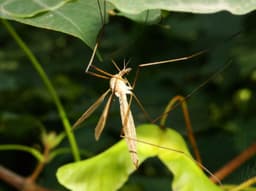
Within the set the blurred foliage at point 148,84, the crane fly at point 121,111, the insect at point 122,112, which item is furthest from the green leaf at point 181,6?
the blurred foliage at point 148,84

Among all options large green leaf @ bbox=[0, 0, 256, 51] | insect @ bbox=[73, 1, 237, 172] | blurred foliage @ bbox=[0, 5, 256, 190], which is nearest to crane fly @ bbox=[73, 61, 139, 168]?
insect @ bbox=[73, 1, 237, 172]

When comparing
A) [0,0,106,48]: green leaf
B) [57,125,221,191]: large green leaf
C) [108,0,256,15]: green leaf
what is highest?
[108,0,256,15]: green leaf

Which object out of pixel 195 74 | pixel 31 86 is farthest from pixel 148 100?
pixel 31 86

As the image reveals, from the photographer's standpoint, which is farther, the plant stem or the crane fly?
the plant stem

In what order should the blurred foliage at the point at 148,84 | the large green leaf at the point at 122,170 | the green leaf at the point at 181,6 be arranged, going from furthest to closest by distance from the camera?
the blurred foliage at the point at 148,84
the large green leaf at the point at 122,170
the green leaf at the point at 181,6

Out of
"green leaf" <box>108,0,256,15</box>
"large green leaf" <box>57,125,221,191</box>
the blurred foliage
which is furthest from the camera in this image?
the blurred foliage

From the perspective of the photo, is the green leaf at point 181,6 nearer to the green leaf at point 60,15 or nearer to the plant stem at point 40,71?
the green leaf at point 60,15

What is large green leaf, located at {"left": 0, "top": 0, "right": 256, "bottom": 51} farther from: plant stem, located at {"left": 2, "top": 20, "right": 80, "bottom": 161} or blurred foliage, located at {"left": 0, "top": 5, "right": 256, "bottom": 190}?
blurred foliage, located at {"left": 0, "top": 5, "right": 256, "bottom": 190}
